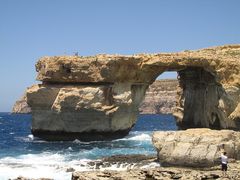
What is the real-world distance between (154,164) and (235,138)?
491 cm

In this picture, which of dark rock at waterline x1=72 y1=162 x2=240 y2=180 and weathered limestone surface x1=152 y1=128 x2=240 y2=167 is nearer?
dark rock at waterline x1=72 y1=162 x2=240 y2=180

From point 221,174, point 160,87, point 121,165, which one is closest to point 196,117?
point 121,165

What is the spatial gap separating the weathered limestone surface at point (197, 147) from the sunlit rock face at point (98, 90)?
50.7ft

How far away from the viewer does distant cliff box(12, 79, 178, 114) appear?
149500mm

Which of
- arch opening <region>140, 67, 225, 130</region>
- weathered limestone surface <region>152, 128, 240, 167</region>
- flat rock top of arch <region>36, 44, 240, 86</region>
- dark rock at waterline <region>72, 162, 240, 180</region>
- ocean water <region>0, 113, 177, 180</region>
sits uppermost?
flat rock top of arch <region>36, 44, 240, 86</region>

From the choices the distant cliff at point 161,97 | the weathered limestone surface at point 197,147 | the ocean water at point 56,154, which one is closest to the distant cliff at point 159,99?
the distant cliff at point 161,97

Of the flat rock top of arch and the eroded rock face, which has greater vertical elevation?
the flat rock top of arch

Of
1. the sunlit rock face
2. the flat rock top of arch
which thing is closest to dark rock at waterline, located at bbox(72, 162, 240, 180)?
the sunlit rock face

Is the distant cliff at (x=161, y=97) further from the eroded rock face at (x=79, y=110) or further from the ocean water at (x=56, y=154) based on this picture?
the ocean water at (x=56, y=154)

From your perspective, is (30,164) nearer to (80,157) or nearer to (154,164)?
(80,157)

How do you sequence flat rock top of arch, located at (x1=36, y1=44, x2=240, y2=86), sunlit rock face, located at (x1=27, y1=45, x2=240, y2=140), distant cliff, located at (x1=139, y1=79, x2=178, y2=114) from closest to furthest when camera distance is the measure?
flat rock top of arch, located at (x1=36, y1=44, x2=240, y2=86) < sunlit rock face, located at (x1=27, y1=45, x2=240, y2=140) < distant cliff, located at (x1=139, y1=79, x2=178, y2=114)

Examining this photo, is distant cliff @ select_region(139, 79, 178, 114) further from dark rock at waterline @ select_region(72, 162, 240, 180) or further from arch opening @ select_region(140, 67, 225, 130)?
dark rock at waterline @ select_region(72, 162, 240, 180)

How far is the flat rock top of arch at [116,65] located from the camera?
43.7 m

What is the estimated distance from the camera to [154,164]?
92.0ft
